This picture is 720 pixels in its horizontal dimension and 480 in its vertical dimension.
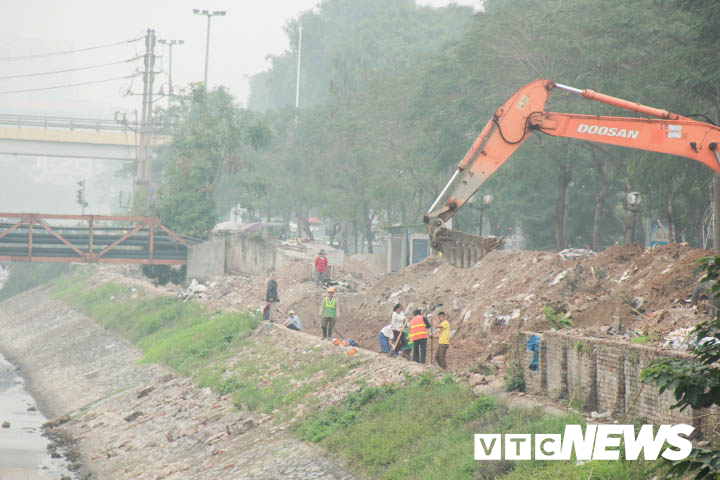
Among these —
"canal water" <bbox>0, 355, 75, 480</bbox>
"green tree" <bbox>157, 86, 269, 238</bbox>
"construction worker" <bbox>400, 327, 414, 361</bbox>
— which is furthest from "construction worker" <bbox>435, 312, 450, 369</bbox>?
"green tree" <bbox>157, 86, 269, 238</bbox>

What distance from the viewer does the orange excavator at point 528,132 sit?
16.7 meters

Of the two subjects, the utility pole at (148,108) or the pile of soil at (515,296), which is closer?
the pile of soil at (515,296)

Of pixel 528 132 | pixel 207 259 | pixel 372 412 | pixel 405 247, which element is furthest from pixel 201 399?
pixel 405 247

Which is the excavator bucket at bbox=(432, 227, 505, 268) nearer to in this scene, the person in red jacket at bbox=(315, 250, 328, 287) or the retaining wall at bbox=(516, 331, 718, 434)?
the retaining wall at bbox=(516, 331, 718, 434)

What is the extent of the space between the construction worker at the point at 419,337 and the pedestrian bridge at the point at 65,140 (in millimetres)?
43482

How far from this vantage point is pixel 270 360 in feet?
81.8

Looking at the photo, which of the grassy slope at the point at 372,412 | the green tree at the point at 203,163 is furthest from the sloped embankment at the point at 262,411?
the green tree at the point at 203,163

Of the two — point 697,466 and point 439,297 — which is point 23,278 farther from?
point 697,466

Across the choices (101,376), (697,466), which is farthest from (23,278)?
(697,466)

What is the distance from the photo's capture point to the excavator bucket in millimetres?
17609

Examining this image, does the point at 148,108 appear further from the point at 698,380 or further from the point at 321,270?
the point at 698,380

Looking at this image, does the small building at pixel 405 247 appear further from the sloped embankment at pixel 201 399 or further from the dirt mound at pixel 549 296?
the sloped embankment at pixel 201 399

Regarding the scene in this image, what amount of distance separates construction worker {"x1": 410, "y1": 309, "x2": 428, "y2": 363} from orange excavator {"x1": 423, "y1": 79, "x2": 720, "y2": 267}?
2.72 m

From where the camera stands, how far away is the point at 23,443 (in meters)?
25.6
